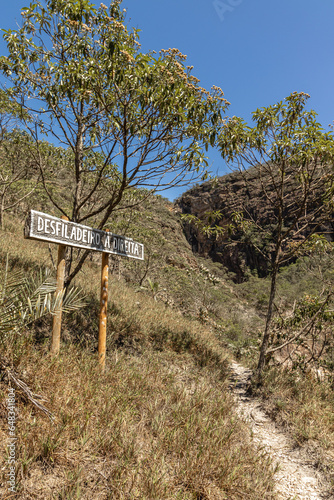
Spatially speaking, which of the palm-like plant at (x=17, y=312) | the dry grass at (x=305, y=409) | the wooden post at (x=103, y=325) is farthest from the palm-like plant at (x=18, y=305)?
the dry grass at (x=305, y=409)

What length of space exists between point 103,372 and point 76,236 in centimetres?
185

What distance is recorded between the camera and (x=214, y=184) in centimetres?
539

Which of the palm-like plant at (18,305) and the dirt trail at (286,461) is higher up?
the palm-like plant at (18,305)

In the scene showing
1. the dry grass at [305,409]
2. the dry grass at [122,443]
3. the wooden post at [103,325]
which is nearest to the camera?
the dry grass at [122,443]

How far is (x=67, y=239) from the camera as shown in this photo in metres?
3.69

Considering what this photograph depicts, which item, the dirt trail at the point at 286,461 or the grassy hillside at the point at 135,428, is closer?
the grassy hillside at the point at 135,428

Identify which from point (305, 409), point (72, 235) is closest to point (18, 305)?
point (72, 235)

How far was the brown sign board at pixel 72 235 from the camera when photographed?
322 cm

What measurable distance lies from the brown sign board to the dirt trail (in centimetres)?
319

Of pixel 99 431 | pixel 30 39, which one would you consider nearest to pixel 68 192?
pixel 30 39

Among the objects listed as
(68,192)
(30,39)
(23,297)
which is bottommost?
(23,297)

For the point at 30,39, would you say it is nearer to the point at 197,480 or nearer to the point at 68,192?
the point at 197,480

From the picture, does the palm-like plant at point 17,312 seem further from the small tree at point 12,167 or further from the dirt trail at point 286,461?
the small tree at point 12,167

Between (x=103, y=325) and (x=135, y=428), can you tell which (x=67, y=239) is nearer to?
(x=103, y=325)
